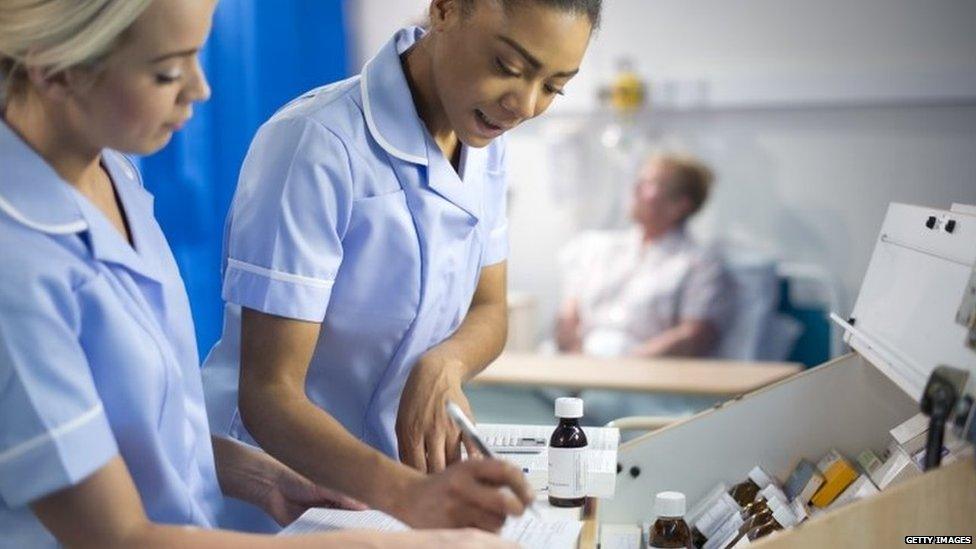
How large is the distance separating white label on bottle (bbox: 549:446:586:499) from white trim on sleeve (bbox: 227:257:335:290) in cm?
40

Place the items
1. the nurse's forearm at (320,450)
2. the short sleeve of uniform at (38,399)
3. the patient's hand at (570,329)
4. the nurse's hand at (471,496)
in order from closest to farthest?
1. the short sleeve of uniform at (38,399)
2. the nurse's hand at (471,496)
3. the nurse's forearm at (320,450)
4. the patient's hand at (570,329)

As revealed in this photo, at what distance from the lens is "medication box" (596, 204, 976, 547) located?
1.51 m

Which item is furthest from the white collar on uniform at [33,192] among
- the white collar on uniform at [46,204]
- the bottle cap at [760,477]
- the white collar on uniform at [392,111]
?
the bottle cap at [760,477]

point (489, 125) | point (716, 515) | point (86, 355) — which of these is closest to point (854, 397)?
point (716, 515)

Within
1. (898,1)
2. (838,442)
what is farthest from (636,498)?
(898,1)

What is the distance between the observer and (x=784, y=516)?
1727mm

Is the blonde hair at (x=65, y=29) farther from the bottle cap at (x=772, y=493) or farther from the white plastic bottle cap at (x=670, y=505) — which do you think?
the bottle cap at (x=772, y=493)

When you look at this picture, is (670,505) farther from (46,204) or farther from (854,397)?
(46,204)

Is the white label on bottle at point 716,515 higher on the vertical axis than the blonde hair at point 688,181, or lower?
higher

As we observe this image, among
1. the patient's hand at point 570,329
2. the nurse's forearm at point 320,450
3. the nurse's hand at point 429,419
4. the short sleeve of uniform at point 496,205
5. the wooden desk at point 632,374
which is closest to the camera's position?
the nurse's forearm at point 320,450

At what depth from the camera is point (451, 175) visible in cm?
173

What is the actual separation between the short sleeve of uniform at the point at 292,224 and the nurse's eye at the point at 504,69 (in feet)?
0.79

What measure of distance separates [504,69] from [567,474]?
1.86 feet

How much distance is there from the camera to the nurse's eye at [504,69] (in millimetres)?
1510
